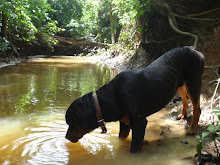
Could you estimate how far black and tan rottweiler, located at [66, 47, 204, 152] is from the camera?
10.0 ft

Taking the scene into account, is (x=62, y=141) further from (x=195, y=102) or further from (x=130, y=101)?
(x=195, y=102)

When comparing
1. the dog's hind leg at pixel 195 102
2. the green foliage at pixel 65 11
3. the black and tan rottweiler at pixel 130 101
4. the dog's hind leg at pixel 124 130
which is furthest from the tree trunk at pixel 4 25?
the green foliage at pixel 65 11

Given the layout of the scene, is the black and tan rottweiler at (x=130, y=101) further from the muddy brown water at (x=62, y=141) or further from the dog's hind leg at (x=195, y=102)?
the muddy brown water at (x=62, y=141)

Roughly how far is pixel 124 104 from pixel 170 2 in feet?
17.6

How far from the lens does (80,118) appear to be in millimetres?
3027

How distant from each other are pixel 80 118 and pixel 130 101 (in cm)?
69

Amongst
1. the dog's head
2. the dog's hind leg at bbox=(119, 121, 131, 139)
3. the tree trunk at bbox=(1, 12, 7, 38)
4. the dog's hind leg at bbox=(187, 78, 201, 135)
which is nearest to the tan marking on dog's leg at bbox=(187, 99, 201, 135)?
the dog's hind leg at bbox=(187, 78, 201, 135)

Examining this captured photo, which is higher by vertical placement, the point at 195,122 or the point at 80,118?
the point at 80,118

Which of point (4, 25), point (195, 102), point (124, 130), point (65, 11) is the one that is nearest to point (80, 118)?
point (124, 130)

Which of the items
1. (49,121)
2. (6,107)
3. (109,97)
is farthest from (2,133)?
(109,97)

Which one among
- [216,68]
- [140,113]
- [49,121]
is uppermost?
[216,68]

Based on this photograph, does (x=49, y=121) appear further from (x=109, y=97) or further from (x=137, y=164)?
(x=137, y=164)

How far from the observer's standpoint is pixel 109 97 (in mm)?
3160

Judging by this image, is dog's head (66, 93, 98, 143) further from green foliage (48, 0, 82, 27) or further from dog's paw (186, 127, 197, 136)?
green foliage (48, 0, 82, 27)
